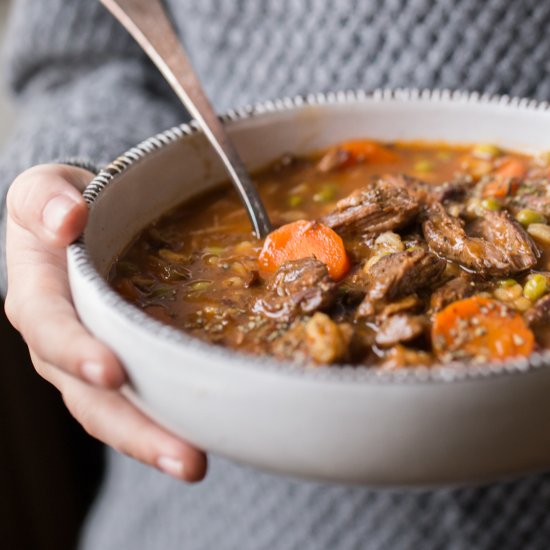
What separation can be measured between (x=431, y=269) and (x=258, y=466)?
538 millimetres

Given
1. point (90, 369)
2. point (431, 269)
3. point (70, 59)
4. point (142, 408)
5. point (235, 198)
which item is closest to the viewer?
point (90, 369)

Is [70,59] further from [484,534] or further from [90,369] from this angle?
[484,534]

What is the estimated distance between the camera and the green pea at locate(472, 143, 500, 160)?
2.12m

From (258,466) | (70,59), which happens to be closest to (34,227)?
(258,466)

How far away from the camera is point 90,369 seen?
1229 millimetres

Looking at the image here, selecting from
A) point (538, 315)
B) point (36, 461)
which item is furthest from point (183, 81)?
point (36, 461)

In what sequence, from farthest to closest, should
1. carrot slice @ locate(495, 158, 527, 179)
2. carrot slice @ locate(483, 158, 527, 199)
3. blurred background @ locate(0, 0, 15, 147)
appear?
blurred background @ locate(0, 0, 15, 147) < carrot slice @ locate(495, 158, 527, 179) < carrot slice @ locate(483, 158, 527, 199)

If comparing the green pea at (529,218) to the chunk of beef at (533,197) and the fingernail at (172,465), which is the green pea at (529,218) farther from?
the fingernail at (172,465)

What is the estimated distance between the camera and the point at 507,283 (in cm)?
155

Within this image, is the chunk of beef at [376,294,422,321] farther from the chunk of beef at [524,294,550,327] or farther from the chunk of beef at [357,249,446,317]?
the chunk of beef at [524,294,550,327]

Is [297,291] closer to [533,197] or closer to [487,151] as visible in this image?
[533,197]

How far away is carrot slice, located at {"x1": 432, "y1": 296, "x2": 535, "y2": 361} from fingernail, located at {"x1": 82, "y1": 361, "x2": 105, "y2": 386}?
0.57m

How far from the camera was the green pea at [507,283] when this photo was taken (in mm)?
1544

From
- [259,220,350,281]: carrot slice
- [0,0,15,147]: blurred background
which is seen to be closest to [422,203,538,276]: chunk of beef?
[259,220,350,281]: carrot slice
